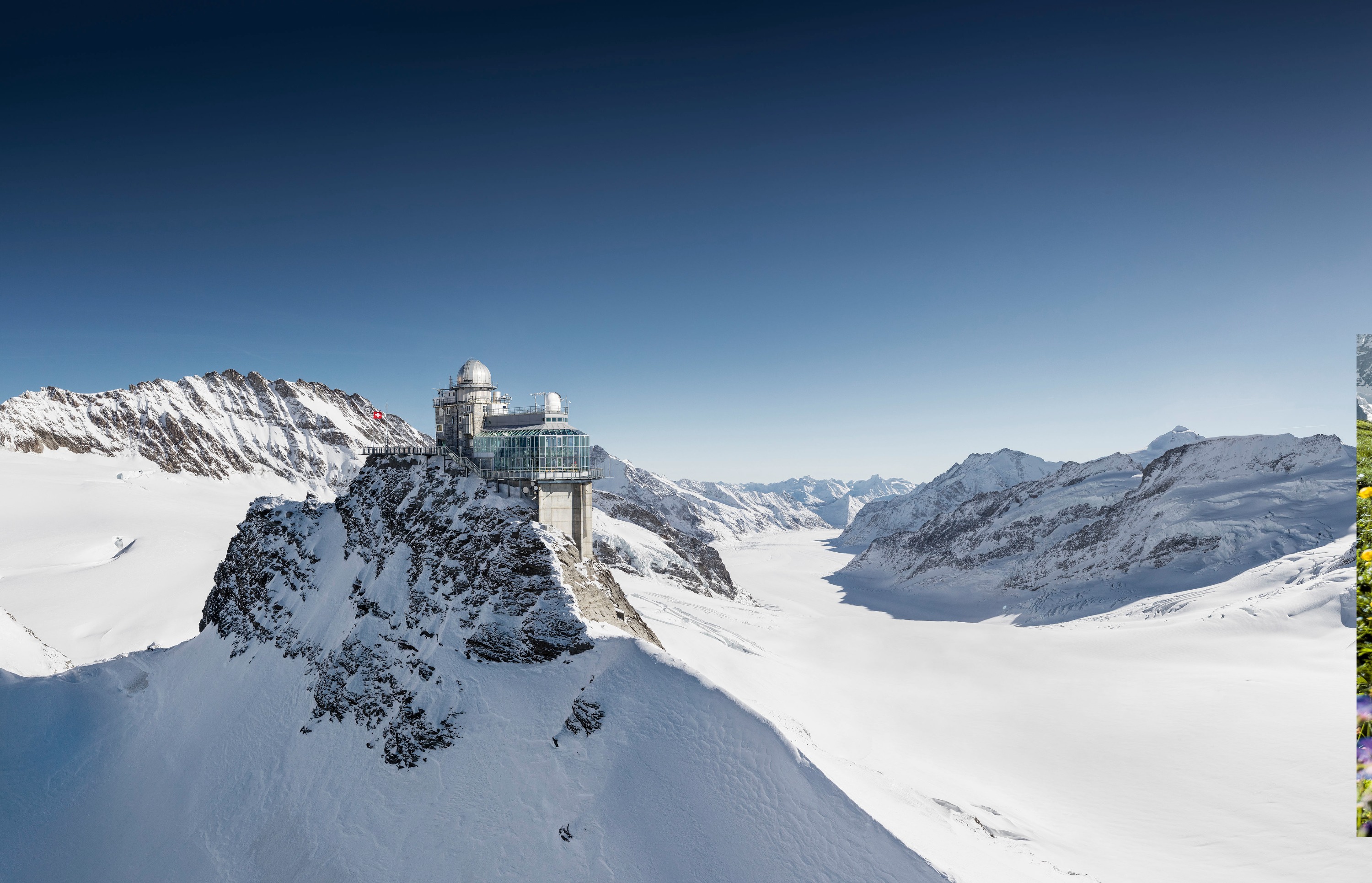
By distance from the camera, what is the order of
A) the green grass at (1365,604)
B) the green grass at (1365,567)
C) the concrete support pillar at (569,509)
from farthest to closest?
the concrete support pillar at (569,509), the green grass at (1365,567), the green grass at (1365,604)

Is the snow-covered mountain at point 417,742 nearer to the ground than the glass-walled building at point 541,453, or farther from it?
nearer to the ground

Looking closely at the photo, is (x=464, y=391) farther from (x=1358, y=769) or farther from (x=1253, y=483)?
(x=1253, y=483)

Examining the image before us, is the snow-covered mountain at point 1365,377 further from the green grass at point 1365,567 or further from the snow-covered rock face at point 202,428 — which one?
the snow-covered rock face at point 202,428

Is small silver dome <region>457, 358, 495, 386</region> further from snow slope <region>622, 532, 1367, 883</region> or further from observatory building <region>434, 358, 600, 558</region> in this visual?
snow slope <region>622, 532, 1367, 883</region>

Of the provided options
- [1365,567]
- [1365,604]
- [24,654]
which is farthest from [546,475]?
[24,654]

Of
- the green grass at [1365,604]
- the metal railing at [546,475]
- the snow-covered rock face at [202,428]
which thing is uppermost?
the snow-covered rock face at [202,428]

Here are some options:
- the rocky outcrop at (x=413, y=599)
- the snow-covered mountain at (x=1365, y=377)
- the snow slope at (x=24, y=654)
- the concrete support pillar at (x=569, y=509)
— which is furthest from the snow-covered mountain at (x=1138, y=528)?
the snow slope at (x=24, y=654)

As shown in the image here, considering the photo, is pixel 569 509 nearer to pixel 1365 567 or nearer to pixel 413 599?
pixel 413 599

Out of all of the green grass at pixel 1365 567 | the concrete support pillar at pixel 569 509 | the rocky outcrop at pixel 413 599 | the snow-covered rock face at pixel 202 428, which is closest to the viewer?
the green grass at pixel 1365 567
